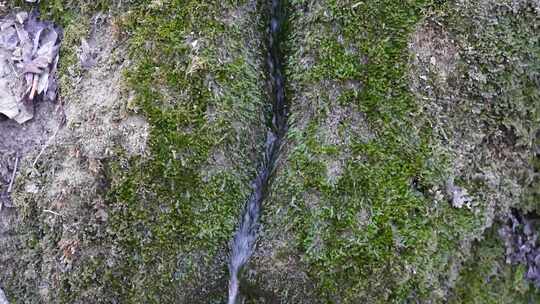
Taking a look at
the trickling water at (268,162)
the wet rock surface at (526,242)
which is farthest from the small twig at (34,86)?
the wet rock surface at (526,242)

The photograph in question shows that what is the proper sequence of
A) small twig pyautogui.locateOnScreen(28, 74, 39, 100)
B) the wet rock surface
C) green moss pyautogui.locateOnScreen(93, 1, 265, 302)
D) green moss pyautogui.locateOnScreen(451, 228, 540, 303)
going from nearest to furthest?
green moss pyautogui.locateOnScreen(93, 1, 265, 302), small twig pyautogui.locateOnScreen(28, 74, 39, 100), green moss pyautogui.locateOnScreen(451, 228, 540, 303), the wet rock surface

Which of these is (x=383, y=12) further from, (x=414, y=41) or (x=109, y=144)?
(x=109, y=144)

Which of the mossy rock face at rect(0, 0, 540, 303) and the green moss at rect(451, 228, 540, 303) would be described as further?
the green moss at rect(451, 228, 540, 303)

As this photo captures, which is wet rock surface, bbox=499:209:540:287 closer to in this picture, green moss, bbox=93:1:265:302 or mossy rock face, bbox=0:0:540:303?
mossy rock face, bbox=0:0:540:303

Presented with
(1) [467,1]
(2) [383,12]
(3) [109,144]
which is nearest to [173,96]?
(3) [109,144]

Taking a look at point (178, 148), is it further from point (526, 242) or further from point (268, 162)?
point (526, 242)

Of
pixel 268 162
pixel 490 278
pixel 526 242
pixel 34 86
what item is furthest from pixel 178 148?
pixel 526 242

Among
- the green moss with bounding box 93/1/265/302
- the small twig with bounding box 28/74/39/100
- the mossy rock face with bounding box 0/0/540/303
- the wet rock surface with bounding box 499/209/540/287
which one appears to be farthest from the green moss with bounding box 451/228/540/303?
the small twig with bounding box 28/74/39/100
